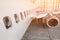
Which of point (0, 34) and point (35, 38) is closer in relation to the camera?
point (0, 34)

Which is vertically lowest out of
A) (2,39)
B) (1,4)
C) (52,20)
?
(52,20)

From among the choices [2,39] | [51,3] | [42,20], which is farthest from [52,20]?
[51,3]

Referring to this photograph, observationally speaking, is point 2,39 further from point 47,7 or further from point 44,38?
point 47,7

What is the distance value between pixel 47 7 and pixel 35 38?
4.21 meters

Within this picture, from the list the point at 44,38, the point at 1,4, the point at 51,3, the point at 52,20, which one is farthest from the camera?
the point at 51,3

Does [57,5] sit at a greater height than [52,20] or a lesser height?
lesser

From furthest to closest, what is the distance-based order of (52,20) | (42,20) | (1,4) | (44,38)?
(42,20) → (52,20) → (44,38) → (1,4)

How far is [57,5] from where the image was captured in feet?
20.9

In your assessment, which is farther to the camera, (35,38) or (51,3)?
(51,3)

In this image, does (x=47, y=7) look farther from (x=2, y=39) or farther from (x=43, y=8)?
→ (x=2, y=39)

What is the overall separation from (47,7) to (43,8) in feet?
0.58

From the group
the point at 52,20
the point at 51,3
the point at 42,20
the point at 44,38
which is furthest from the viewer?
the point at 51,3

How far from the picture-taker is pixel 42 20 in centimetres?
435

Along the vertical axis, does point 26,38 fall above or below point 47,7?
above
